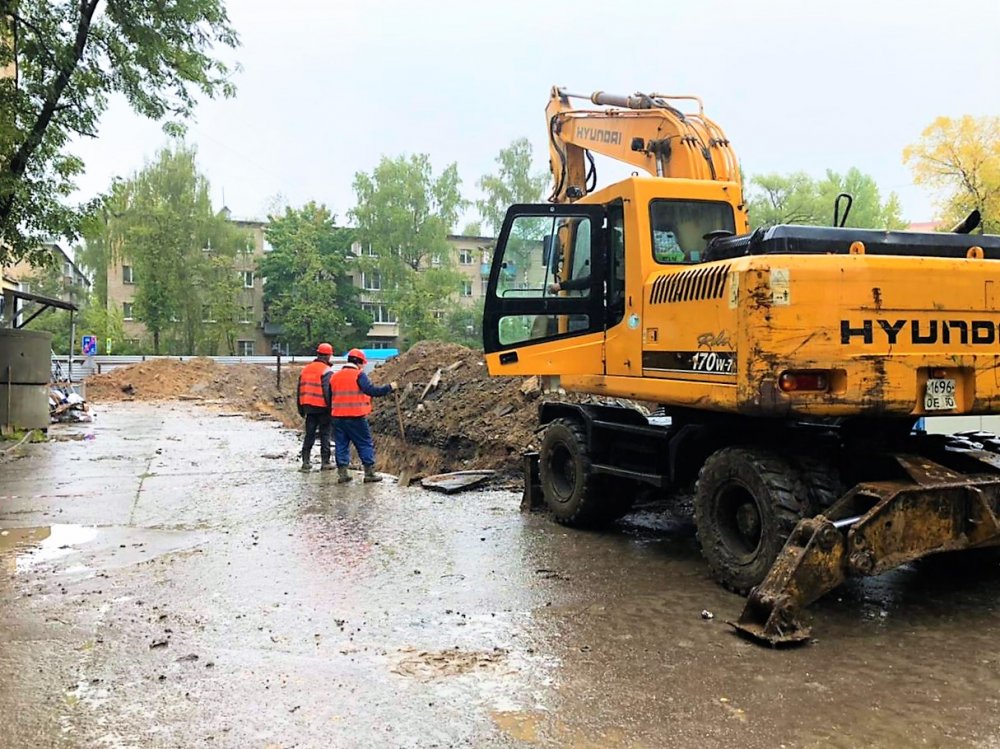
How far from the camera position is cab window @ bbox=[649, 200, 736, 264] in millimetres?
6363

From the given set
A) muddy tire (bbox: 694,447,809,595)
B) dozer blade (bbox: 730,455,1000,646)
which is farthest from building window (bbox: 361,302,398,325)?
dozer blade (bbox: 730,455,1000,646)

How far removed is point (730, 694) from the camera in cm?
382

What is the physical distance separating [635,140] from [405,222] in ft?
173

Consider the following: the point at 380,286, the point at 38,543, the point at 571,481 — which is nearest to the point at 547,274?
the point at 571,481

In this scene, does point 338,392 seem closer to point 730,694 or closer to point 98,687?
point 98,687

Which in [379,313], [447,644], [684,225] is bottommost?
[447,644]

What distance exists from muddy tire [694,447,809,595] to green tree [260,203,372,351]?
173 ft

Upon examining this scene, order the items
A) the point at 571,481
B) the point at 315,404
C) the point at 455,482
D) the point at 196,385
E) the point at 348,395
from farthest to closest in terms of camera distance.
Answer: the point at 196,385
the point at 315,404
the point at 348,395
the point at 455,482
the point at 571,481

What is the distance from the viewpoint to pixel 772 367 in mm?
4754

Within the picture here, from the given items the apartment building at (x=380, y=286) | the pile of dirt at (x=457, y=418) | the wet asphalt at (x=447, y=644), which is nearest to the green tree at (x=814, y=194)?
the apartment building at (x=380, y=286)

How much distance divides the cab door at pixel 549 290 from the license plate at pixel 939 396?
250cm

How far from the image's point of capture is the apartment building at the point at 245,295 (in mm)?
55812

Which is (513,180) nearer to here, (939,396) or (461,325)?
(461,325)

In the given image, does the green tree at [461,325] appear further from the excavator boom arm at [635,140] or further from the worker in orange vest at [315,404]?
the excavator boom arm at [635,140]
